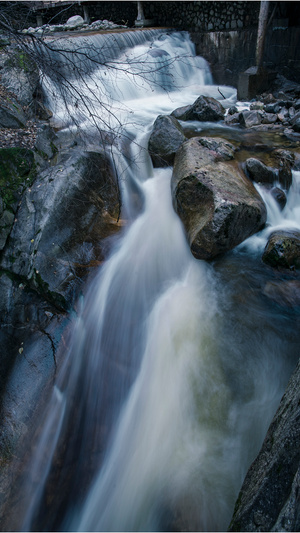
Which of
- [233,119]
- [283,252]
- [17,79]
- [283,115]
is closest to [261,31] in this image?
[283,115]

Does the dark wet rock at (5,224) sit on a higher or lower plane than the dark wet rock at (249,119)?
lower

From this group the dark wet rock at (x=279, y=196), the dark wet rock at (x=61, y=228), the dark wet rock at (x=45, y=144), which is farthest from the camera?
the dark wet rock at (x=279, y=196)

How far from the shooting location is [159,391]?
10.5 feet

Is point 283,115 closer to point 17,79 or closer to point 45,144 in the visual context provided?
point 45,144

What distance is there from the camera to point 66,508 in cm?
268

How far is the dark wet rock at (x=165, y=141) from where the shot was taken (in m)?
5.37

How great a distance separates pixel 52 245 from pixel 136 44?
32.1 ft

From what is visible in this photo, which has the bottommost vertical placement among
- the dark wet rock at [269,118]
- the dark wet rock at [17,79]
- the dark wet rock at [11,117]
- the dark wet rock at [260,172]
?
the dark wet rock at [260,172]

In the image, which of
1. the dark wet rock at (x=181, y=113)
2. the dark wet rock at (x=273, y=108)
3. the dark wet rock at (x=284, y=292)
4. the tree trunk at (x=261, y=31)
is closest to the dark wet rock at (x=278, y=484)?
the dark wet rock at (x=284, y=292)

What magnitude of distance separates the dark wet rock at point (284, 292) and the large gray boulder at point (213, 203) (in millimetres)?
727

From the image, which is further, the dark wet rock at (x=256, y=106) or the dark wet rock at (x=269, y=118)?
the dark wet rock at (x=256, y=106)

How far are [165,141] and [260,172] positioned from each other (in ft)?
5.25

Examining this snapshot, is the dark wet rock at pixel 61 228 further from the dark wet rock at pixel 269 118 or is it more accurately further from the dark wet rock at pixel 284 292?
the dark wet rock at pixel 269 118

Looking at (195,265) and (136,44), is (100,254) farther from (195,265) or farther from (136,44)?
(136,44)
